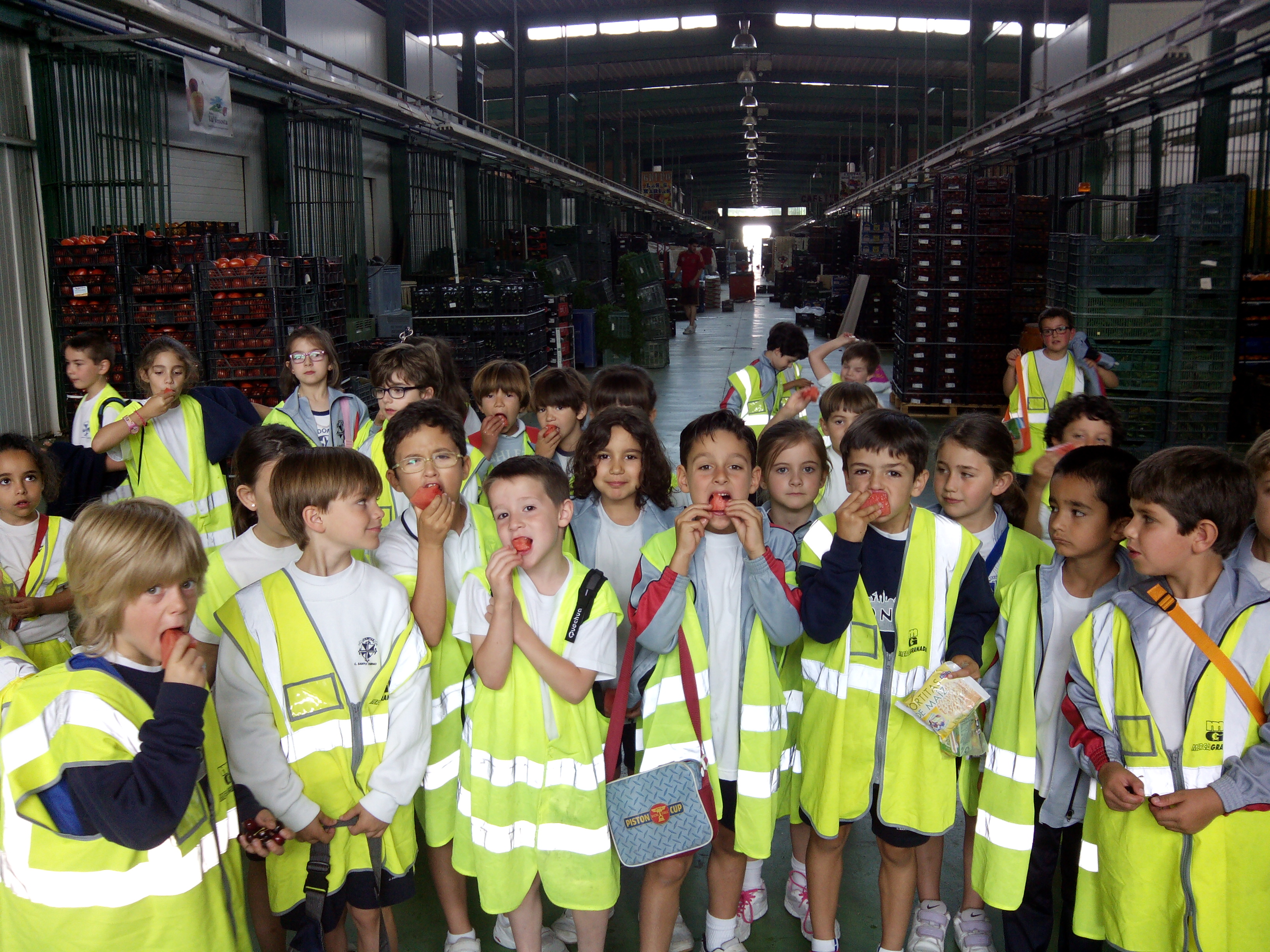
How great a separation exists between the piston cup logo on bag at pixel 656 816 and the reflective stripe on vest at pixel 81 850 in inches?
35.4

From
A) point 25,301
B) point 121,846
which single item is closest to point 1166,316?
point 121,846

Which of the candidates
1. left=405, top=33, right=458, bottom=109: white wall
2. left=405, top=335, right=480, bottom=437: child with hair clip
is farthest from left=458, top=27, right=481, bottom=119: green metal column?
left=405, top=335, right=480, bottom=437: child with hair clip

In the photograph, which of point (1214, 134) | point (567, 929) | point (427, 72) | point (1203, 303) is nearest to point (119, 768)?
point (567, 929)

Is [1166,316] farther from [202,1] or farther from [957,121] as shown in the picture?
[957,121]

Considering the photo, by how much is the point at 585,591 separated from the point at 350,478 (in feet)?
2.07

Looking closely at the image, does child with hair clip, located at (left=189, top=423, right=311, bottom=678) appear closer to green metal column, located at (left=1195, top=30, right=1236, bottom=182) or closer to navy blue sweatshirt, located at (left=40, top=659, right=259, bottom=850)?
navy blue sweatshirt, located at (left=40, top=659, right=259, bottom=850)

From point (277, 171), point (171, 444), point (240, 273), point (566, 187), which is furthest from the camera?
point (566, 187)

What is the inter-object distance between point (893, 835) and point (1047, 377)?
4491 mm

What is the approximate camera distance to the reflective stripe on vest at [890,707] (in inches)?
99.4

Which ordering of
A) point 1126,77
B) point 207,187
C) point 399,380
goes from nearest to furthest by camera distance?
point 399,380 < point 1126,77 < point 207,187

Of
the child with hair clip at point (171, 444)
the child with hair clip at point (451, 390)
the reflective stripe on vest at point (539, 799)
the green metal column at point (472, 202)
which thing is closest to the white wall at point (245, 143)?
the green metal column at point (472, 202)

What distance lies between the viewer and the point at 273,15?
1304 centimetres

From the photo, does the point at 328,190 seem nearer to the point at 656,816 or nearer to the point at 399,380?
the point at 399,380

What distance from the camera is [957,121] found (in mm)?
29281
